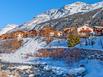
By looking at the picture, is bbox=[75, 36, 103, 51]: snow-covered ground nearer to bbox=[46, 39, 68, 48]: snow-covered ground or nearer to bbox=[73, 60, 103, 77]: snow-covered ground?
bbox=[46, 39, 68, 48]: snow-covered ground

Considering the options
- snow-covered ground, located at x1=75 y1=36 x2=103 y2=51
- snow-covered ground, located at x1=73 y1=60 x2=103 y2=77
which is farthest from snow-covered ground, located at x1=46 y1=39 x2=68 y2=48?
snow-covered ground, located at x1=73 y1=60 x2=103 y2=77

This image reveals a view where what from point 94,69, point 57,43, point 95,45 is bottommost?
point 94,69

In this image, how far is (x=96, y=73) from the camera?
38000 millimetres

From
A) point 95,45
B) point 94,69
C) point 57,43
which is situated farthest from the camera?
point 57,43

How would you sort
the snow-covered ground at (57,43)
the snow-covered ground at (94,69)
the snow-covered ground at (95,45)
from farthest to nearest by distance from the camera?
1. the snow-covered ground at (57,43)
2. the snow-covered ground at (95,45)
3. the snow-covered ground at (94,69)

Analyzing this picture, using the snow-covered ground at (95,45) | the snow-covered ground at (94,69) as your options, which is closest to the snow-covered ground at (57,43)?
the snow-covered ground at (95,45)

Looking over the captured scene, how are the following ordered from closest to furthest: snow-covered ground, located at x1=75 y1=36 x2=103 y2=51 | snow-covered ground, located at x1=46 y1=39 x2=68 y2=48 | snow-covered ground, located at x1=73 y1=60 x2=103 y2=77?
snow-covered ground, located at x1=73 y1=60 x2=103 y2=77
snow-covered ground, located at x1=75 y1=36 x2=103 y2=51
snow-covered ground, located at x1=46 y1=39 x2=68 y2=48

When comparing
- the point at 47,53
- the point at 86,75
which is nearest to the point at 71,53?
the point at 47,53

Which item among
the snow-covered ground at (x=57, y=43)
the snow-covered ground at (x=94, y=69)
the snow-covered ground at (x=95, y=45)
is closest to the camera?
the snow-covered ground at (x=94, y=69)

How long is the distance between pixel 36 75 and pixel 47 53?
23752 mm

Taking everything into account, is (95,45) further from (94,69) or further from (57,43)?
(94,69)

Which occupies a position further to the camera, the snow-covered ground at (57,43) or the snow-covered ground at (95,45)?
the snow-covered ground at (57,43)

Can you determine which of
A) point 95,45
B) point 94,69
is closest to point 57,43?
point 95,45

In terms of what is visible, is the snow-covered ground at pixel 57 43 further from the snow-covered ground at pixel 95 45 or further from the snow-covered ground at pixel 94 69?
the snow-covered ground at pixel 94 69
